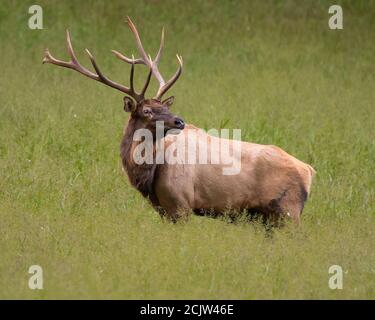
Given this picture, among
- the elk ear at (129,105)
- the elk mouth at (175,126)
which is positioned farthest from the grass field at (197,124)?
the elk ear at (129,105)

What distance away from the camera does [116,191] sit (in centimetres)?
1207

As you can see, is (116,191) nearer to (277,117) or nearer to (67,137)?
(67,137)

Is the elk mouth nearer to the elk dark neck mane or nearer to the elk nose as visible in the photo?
the elk nose

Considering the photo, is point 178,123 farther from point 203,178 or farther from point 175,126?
point 203,178

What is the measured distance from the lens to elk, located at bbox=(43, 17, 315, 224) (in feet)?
34.0

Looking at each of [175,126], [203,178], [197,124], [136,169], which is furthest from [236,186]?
[197,124]

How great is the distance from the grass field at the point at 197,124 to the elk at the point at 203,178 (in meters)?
0.22

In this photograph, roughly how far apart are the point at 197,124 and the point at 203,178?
Result: 4.39m

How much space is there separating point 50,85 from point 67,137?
3.07 meters

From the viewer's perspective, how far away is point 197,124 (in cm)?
1490

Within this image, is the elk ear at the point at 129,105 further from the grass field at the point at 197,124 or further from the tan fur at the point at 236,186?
the grass field at the point at 197,124

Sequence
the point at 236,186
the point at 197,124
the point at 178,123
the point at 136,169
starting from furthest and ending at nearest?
the point at 197,124
the point at 236,186
the point at 136,169
the point at 178,123

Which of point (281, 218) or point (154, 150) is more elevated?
point (154, 150)
